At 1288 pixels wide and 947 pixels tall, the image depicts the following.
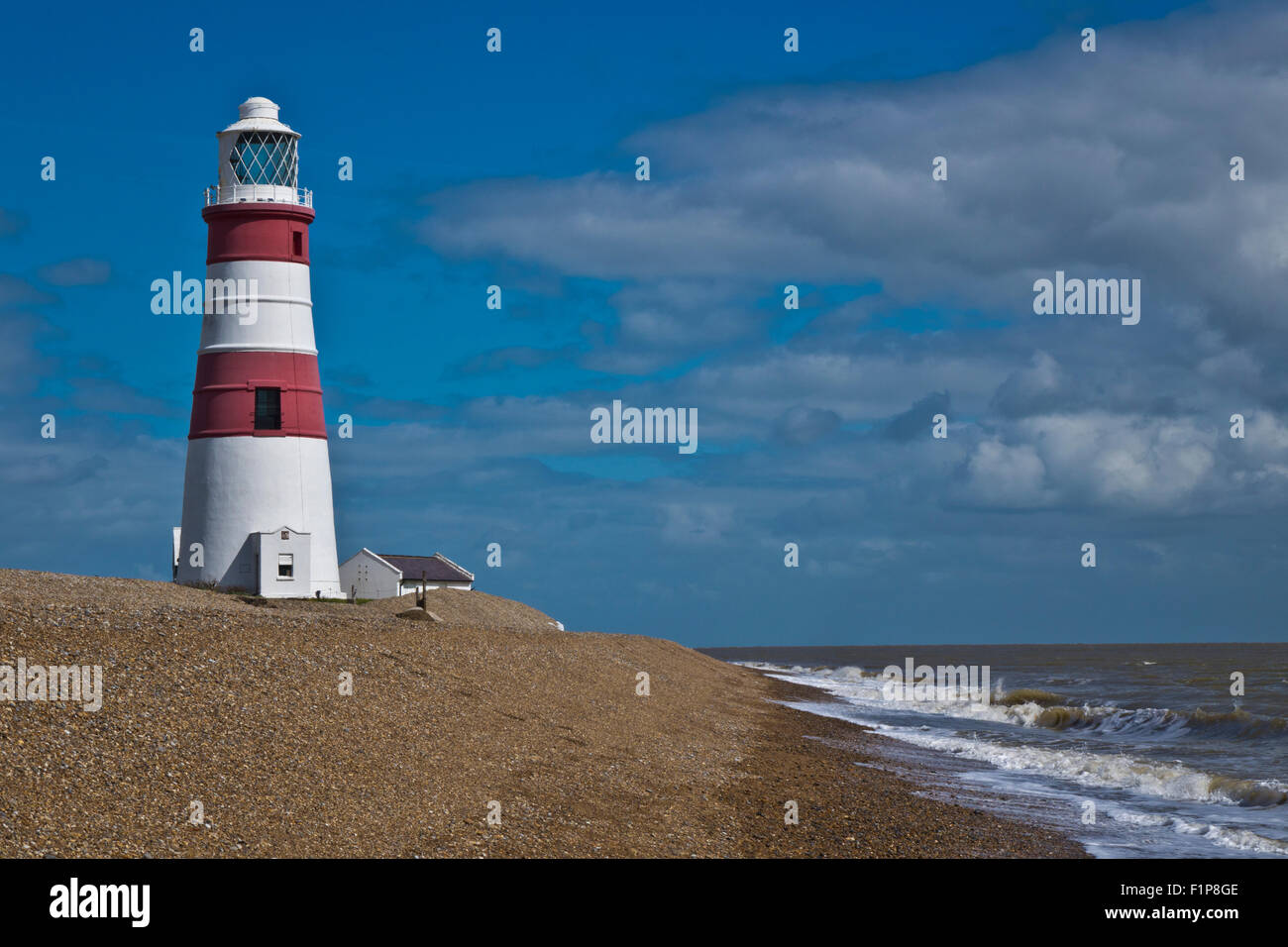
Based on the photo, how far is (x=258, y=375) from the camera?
1284 inches

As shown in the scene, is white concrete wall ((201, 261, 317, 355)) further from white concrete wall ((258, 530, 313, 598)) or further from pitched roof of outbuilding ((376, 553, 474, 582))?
pitched roof of outbuilding ((376, 553, 474, 582))

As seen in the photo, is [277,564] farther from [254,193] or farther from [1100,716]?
[1100,716]

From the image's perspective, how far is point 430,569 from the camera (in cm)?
5303

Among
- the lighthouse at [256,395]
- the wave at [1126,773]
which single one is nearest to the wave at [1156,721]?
the wave at [1126,773]

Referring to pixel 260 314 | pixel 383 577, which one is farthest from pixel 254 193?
pixel 383 577

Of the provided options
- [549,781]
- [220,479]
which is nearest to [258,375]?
[220,479]

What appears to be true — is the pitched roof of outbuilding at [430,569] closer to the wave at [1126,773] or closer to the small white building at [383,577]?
the small white building at [383,577]

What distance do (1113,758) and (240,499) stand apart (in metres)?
22.9

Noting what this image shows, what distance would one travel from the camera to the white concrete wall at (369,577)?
158 feet

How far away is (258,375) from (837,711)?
21.0 m

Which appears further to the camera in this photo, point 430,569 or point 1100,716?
point 430,569
